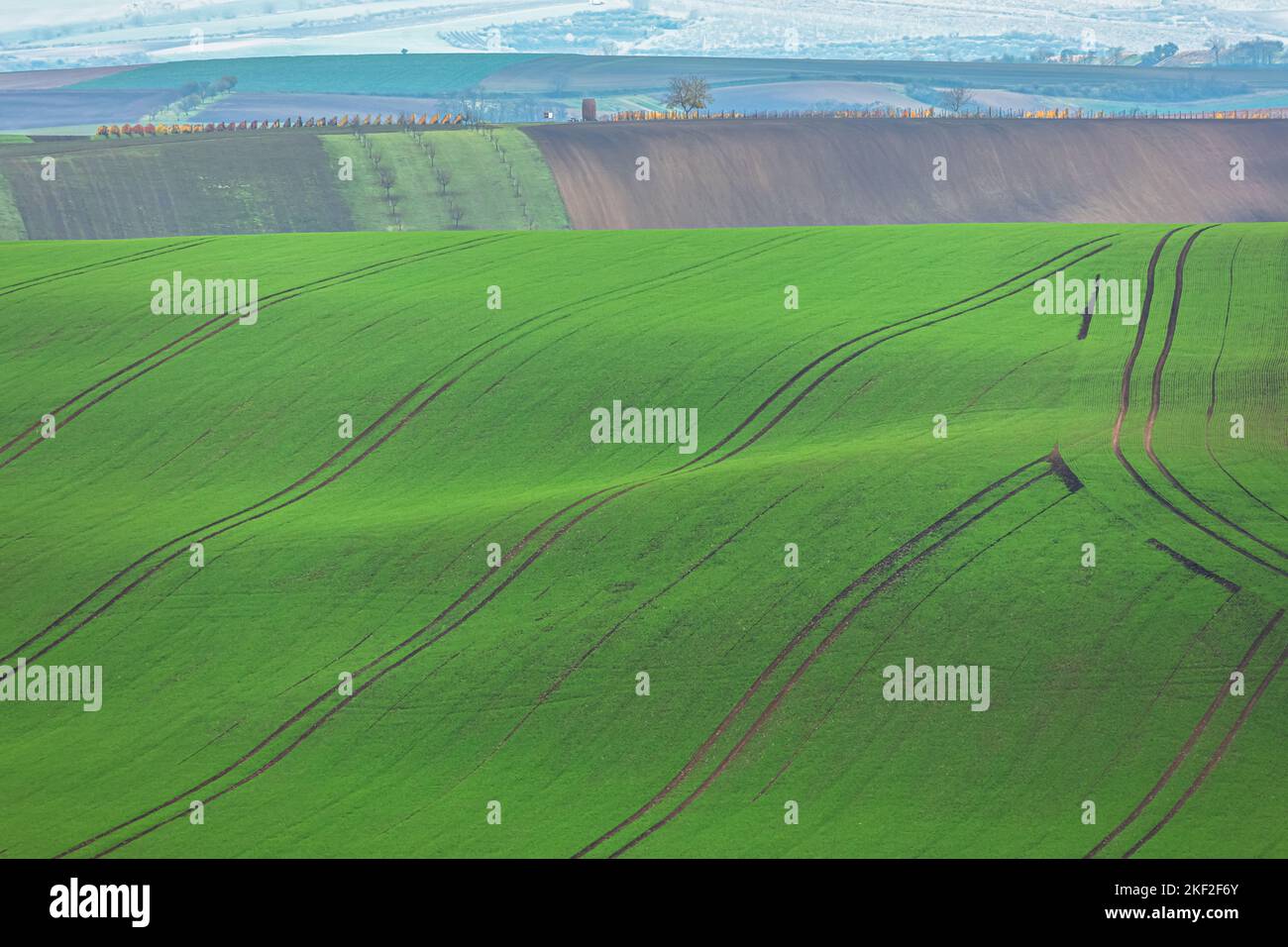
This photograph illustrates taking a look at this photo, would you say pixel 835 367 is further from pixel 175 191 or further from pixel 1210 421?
pixel 175 191

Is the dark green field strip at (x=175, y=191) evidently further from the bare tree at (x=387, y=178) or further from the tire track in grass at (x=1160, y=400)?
the tire track in grass at (x=1160, y=400)

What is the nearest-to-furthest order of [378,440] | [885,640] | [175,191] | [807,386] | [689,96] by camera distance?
1. [885,640]
2. [378,440]
3. [807,386]
4. [175,191]
5. [689,96]

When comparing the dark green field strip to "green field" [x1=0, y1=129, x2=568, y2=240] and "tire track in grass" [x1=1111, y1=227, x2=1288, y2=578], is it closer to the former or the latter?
"green field" [x1=0, y1=129, x2=568, y2=240]

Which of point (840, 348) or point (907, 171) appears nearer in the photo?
point (840, 348)

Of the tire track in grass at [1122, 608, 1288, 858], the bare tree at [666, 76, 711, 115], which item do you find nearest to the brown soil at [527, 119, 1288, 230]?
the bare tree at [666, 76, 711, 115]

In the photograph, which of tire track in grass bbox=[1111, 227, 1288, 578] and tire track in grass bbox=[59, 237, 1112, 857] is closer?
tire track in grass bbox=[59, 237, 1112, 857]

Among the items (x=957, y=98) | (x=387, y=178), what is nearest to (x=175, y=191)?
(x=387, y=178)
